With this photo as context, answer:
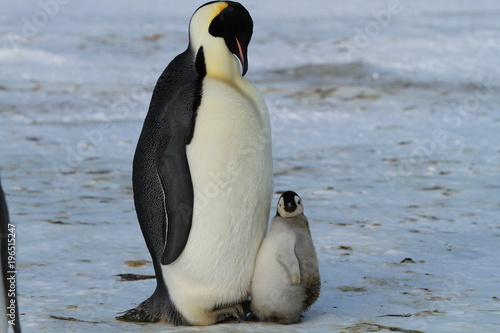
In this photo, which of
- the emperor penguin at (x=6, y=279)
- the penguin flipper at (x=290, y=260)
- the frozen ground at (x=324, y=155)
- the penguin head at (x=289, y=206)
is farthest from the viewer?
the frozen ground at (x=324, y=155)

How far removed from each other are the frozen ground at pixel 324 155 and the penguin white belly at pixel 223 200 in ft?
0.46

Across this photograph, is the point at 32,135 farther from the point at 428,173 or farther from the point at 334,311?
the point at 334,311

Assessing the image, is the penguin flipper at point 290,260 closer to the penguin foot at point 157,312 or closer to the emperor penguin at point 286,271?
the emperor penguin at point 286,271

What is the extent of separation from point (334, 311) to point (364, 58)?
9826mm

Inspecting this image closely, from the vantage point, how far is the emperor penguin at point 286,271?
9.71ft

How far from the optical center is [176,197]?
296 centimetres

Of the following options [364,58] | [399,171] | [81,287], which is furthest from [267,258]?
[364,58]

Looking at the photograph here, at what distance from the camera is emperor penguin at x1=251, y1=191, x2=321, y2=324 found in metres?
2.96

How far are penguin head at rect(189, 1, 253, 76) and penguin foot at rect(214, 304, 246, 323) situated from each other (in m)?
0.81

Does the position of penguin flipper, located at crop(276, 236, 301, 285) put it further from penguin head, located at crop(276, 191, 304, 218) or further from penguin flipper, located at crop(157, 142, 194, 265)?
penguin flipper, located at crop(157, 142, 194, 265)

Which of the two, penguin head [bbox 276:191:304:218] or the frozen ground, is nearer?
penguin head [bbox 276:191:304:218]

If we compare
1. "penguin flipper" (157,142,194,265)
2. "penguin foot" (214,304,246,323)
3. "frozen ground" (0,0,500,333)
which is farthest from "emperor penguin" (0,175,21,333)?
"penguin foot" (214,304,246,323)

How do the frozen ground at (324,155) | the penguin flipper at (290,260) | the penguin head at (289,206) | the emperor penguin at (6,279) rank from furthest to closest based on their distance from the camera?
the frozen ground at (324,155)
the penguin head at (289,206)
the penguin flipper at (290,260)
the emperor penguin at (6,279)

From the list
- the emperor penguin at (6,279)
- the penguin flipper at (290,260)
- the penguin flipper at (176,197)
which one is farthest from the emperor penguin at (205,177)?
the emperor penguin at (6,279)
